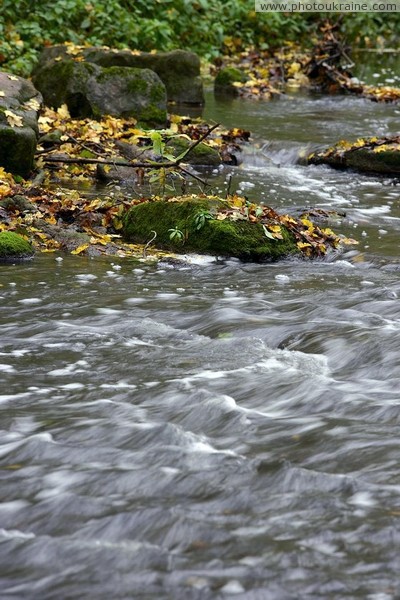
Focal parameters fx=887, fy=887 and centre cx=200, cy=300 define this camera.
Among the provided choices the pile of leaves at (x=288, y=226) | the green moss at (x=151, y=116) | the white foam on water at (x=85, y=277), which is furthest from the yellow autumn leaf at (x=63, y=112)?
the white foam on water at (x=85, y=277)

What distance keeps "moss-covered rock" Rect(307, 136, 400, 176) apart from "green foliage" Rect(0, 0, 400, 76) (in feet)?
19.2

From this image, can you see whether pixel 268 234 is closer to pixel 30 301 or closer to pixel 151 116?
pixel 30 301

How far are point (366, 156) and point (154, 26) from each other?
26.4 feet

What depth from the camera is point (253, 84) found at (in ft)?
58.7

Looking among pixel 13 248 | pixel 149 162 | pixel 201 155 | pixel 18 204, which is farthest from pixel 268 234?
pixel 201 155

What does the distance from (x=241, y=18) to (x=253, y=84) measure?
5485 millimetres

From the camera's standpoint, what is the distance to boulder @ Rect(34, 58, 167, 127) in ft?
41.5

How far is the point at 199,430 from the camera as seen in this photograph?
4.07m

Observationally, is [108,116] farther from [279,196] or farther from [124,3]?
[124,3]

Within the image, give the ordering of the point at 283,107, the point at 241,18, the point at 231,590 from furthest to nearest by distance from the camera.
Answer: the point at 241,18
the point at 283,107
the point at 231,590

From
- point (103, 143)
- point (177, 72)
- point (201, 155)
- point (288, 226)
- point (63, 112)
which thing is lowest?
point (288, 226)

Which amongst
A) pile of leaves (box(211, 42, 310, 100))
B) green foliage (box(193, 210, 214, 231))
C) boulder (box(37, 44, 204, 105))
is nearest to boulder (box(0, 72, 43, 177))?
green foliage (box(193, 210, 214, 231))

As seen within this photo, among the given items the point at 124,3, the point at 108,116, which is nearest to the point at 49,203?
the point at 108,116

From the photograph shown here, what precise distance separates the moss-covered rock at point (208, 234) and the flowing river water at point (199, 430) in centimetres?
18
